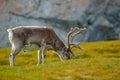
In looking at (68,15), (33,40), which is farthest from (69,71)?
(68,15)

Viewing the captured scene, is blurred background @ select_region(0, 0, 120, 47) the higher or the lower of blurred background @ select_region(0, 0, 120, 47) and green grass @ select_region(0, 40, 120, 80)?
the higher

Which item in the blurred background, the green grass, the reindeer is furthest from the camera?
the blurred background

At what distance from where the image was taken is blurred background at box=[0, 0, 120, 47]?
10150 cm

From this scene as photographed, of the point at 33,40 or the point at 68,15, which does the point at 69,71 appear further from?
the point at 68,15

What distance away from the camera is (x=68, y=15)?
341 ft

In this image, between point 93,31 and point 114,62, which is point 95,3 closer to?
point 93,31

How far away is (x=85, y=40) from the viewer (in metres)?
103

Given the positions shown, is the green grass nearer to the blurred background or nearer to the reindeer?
the reindeer

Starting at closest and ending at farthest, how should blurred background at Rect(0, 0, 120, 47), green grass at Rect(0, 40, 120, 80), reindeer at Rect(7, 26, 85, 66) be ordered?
1. green grass at Rect(0, 40, 120, 80)
2. reindeer at Rect(7, 26, 85, 66)
3. blurred background at Rect(0, 0, 120, 47)

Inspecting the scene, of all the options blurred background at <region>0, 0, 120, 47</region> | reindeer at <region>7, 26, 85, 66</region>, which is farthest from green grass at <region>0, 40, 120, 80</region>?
blurred background at <region>0, 0, 120, 47</region>

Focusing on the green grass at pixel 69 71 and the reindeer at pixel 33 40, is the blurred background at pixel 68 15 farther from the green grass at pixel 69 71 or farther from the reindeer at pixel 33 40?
the green grass at pixel 69 71

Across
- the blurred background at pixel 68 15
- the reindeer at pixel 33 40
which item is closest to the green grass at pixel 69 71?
the reindeer at pixel 33 40

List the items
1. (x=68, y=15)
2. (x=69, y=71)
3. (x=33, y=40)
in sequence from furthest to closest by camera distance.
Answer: (x=68, y=15), (x=33, y=40), (x=69, y=71)

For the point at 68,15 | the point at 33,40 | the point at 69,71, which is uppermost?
the point at 68,15
